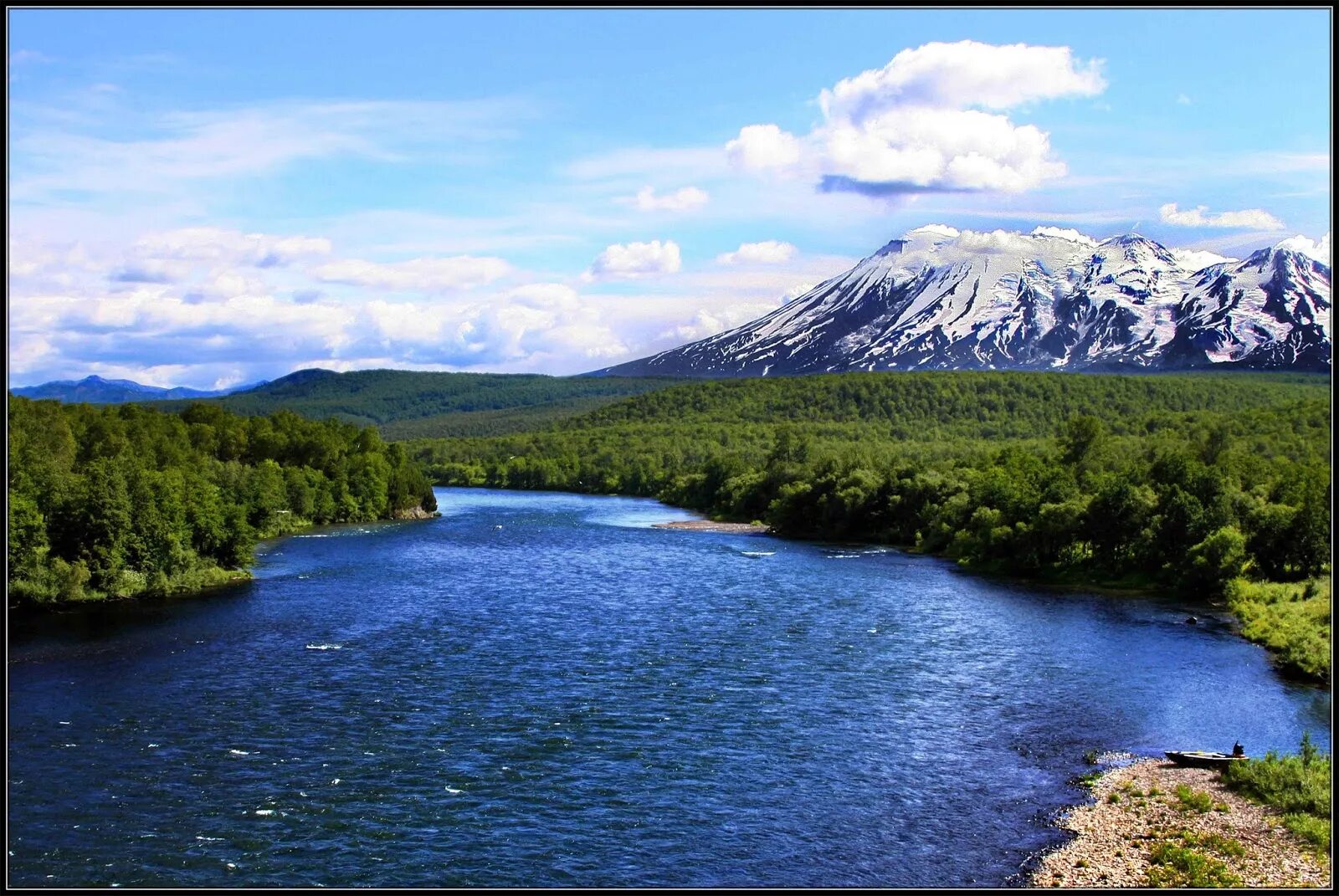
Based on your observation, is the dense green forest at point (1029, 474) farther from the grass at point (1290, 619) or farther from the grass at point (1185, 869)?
the grass at point (1185, 869)

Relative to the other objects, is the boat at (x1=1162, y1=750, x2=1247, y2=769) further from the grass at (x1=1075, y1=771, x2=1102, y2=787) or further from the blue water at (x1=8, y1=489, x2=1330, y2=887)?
the grass at (x1=1075, y1=771, x2=1102, y2=787)

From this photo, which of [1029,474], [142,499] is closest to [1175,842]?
[142,499]

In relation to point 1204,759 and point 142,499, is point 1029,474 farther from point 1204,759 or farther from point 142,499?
point 142,499

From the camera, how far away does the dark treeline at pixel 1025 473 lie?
5922cm

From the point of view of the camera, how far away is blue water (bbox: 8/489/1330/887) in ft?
76.4

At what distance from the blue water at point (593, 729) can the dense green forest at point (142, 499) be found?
10.3 ft

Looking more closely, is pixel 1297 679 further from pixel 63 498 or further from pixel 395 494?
pixel 395 494

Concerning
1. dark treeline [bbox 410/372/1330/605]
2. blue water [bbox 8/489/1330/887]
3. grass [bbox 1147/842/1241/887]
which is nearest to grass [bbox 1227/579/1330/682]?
blue water [bbox 8/489/1330/887]

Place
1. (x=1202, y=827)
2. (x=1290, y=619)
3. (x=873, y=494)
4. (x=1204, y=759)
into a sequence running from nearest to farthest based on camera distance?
(x=1202, y=827), (x=1204, y=759), (x=1290, y=619), (x=873, y=494)

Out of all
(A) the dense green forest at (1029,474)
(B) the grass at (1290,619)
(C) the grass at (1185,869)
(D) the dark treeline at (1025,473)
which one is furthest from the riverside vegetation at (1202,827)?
(D) the dark treeline at (1025,473)

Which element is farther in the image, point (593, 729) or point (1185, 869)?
point (593, 729)

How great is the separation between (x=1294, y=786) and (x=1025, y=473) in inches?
2175

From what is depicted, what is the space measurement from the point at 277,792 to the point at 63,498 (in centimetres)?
3298

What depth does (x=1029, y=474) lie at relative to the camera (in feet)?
259
